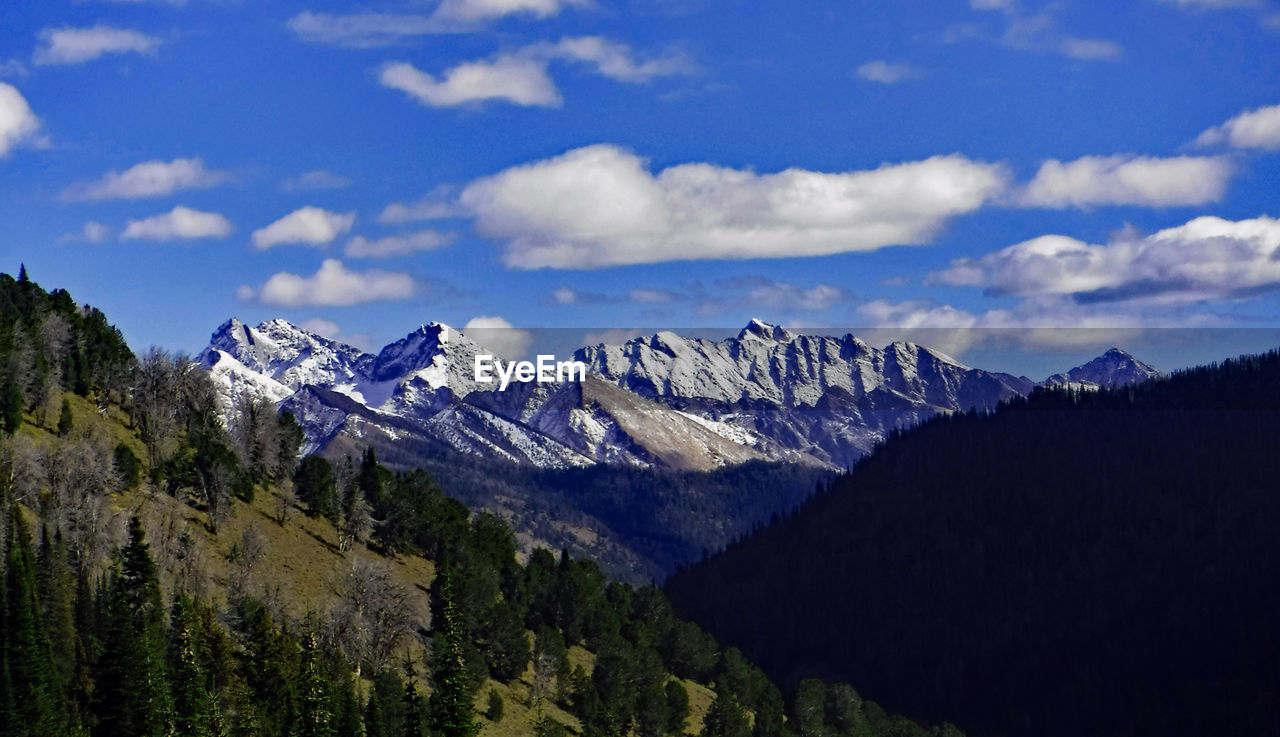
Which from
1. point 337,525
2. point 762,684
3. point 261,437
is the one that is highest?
point 261,437

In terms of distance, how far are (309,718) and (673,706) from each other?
245 feet

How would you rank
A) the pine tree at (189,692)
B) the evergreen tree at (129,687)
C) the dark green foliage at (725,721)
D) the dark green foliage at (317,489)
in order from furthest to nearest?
the dark green foliage at (317,489)
the dark green foliage at (725,721)
the evergreen tree at (129,687)
the pine tree at (189,692)

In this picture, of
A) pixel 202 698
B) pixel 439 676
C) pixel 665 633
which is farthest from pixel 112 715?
pixel 665 633

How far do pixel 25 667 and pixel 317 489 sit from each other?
75.0 meters

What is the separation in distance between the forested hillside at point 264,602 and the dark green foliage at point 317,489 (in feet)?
0.94

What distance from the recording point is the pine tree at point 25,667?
88438mm

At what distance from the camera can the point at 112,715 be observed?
3637 inches

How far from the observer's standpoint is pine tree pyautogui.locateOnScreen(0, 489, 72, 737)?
290 feet

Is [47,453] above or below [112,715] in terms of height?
above

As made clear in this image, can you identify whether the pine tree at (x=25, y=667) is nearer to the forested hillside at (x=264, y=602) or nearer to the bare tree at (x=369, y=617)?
the forested hillside at (x=264, y=602)

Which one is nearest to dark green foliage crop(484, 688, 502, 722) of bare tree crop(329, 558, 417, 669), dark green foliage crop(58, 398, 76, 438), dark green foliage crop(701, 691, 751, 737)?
bare tree crop(329, 558, 417, 669)

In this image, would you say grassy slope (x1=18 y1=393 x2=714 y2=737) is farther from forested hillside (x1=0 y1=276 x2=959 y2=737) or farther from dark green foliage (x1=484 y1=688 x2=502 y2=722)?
dark green foliage (x1=484 y1=688 x2=502 y2=722)

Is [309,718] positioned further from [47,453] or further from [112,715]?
[47,453]

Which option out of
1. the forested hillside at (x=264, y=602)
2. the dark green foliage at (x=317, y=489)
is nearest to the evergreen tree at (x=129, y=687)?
the forested hillside at (x=264, y=602)
